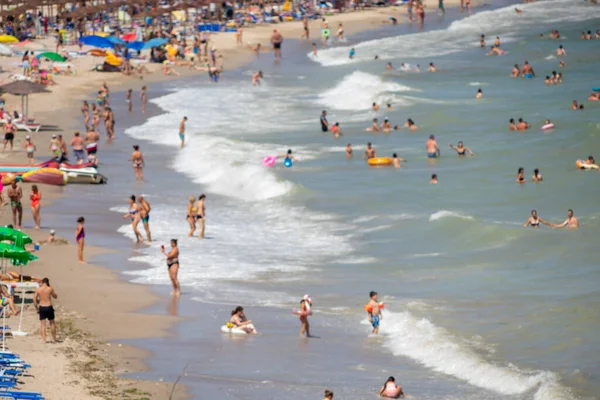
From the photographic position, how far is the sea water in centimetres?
1688

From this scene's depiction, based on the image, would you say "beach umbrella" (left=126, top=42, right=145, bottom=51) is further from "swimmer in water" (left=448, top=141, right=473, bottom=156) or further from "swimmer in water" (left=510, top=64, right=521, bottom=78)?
"swimmer in water" (left=448, top=141, right=473, bottom=156)

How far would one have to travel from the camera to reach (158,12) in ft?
193

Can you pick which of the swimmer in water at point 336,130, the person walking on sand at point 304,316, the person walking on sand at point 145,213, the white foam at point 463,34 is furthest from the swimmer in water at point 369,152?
the white foam at point 463,34

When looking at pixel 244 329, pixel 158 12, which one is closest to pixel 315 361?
pixel 244 329

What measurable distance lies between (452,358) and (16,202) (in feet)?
36.3

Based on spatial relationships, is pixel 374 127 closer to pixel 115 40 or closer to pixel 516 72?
pixel 516 72

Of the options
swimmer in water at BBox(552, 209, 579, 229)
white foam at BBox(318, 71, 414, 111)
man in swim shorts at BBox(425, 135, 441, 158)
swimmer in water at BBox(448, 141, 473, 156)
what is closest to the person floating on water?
swimmer in water at BBox(552, 209, 579, 229)

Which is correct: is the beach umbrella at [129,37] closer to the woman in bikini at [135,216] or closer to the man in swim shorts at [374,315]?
the woman in bikini at [135,216]

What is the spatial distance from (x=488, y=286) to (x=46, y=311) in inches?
319

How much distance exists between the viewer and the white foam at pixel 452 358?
623 inches

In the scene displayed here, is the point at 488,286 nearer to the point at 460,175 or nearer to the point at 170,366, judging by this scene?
the point at 170,366

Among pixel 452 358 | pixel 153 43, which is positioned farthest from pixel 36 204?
pixel 153 43

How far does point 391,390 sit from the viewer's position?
49.4ft

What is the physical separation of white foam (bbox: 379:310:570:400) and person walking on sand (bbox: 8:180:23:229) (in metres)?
8.80
